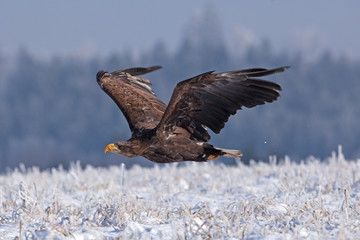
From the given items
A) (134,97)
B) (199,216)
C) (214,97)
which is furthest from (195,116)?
(199,216)

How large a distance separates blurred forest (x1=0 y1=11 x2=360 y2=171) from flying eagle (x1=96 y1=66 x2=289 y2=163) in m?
28.6

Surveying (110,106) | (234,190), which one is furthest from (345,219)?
(110,106)

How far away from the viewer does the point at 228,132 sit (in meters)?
44.2

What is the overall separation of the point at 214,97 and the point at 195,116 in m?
0.44

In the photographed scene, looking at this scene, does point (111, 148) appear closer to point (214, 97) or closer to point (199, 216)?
point (214, 97)

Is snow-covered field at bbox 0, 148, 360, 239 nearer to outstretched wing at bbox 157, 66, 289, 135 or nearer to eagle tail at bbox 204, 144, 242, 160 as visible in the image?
eagle tail at bbox 204, 144, 242, 160

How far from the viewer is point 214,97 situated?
6449 millimetres

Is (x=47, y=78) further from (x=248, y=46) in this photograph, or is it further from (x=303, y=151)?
(x=303, y=151)

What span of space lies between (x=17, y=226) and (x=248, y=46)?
5399 cm

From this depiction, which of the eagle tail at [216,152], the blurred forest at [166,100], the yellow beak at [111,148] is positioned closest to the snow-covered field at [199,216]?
the eagle tail at [216,152]

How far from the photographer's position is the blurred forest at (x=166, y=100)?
142 feet

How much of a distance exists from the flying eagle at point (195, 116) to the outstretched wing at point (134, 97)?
1.1 inches

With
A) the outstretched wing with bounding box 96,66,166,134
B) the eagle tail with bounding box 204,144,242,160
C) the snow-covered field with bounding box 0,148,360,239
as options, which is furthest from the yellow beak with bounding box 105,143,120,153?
the eagle tail with bounding box 204,144,242,160

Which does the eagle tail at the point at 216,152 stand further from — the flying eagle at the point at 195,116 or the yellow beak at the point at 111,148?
the yellow beak at the point at 111,148
